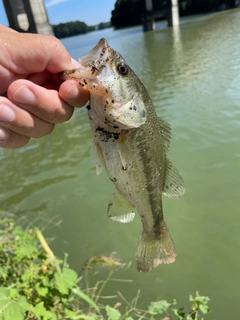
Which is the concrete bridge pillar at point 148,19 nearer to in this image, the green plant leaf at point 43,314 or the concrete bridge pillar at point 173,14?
the concrete bridge pillar at point 173,14

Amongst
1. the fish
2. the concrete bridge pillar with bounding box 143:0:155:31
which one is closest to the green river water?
the fish

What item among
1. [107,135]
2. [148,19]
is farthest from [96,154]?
[148,19]

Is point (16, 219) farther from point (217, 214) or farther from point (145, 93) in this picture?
point (145, 93)

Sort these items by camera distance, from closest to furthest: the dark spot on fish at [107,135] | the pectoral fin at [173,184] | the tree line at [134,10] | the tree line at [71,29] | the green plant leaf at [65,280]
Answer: the dark spot on fish at [107,135], the pectoral fin at [173,184], the green plant leaf at [65,280], the tree line at [134,10], the tree line at [71,29]

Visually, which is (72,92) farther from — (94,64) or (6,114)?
(6,114)

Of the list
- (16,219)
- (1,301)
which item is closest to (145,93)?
(1,301)

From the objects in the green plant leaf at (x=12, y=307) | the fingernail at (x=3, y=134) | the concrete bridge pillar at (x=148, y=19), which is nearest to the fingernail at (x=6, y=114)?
the fingernail at (x=3, y=134)
